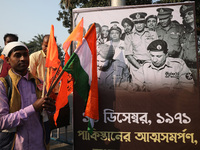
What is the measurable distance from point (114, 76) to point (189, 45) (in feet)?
3.07

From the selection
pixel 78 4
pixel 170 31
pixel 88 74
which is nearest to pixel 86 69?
pixel 88 74

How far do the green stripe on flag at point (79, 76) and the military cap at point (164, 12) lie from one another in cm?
113

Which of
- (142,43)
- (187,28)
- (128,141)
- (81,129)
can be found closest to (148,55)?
(142,43)

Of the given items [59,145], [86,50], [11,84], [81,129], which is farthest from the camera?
[59,145]

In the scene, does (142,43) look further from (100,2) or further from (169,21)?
(100,2)

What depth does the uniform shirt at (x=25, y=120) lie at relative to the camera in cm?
148

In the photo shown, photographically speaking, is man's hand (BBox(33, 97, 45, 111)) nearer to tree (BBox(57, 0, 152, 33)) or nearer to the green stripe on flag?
the green stripe on flag

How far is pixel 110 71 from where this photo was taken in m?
2.43

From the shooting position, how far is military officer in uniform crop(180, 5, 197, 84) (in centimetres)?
229

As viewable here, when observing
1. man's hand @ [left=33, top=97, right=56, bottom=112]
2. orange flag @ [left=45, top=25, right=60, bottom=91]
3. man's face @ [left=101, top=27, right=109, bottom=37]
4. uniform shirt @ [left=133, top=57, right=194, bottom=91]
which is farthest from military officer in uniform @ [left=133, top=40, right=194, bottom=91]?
man's hand @ [left=33, top=97, right=56, bottom=112]

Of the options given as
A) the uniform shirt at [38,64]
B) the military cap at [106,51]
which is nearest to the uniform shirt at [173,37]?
the military cap at [106,51]

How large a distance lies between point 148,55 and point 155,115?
711 millimetres

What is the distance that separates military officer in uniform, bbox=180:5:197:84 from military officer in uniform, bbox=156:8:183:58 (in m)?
0.06

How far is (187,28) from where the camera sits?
230cm
